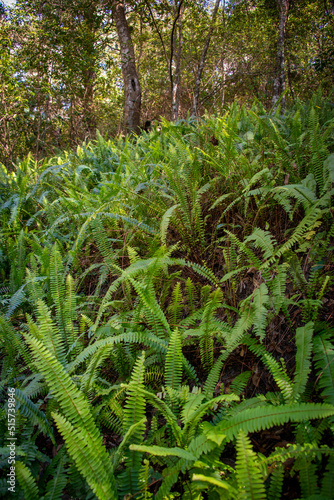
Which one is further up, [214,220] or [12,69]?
[12,69]

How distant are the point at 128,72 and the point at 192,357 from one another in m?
7.03

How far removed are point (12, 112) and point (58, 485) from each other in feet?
21.7

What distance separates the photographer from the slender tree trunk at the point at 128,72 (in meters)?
6.39

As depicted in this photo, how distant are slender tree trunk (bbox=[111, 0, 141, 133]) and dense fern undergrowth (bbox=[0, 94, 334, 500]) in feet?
16.0

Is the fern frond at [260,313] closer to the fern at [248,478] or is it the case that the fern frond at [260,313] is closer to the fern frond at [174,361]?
the fern frond at [174,361]

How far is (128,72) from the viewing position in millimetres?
6594

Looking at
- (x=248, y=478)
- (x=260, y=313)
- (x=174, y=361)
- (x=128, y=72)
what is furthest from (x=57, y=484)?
(x=128, y=72)

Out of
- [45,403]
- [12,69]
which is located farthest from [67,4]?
[45,403]

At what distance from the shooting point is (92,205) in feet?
7.72

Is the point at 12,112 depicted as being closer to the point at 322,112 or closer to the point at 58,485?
the point at 322,112

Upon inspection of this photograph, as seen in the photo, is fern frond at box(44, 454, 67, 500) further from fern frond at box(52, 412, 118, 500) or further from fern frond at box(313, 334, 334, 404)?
fern frond at box(313, 334, 334, 404)

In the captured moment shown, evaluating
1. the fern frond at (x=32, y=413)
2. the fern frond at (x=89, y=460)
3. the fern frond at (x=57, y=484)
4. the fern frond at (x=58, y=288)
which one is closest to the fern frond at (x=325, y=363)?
the fern frond at (x=89, y=460)

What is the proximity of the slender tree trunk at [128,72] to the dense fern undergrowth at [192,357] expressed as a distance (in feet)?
16.0

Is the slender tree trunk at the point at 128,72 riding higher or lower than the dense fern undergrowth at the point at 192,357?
higher
